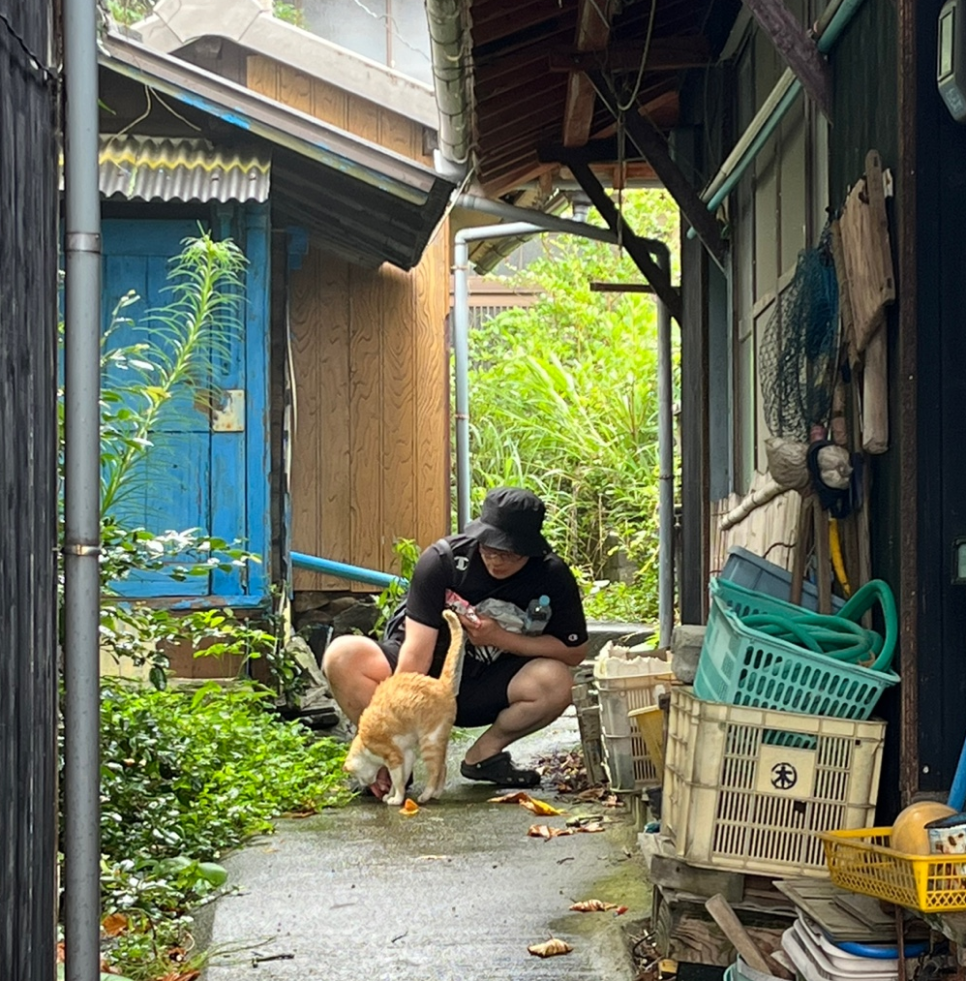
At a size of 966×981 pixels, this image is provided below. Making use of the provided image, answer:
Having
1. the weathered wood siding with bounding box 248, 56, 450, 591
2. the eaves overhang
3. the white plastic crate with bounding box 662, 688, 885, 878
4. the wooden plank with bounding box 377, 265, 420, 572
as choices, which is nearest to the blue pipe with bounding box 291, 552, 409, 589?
the weathered wood siding with bounding box 248, 56, 450, 591

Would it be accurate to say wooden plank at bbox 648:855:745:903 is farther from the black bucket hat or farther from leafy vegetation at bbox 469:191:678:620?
leafy vegetation at bbox 469:191:678:620

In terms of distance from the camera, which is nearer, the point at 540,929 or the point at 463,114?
the point at 540,929

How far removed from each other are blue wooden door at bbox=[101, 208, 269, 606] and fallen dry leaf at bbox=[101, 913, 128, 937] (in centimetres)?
459

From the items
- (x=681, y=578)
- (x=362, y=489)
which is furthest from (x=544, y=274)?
(x=681, y=578)

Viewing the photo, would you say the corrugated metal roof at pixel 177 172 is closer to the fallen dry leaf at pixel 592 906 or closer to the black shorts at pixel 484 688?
the black shorts at pixel 484 688

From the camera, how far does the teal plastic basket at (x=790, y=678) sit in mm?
3814

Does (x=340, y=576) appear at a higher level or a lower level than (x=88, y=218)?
lower

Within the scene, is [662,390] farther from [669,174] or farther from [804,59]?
[804,59]

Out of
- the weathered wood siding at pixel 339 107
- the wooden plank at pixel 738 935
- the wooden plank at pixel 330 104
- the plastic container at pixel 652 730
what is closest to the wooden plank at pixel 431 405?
the weathered wood siding at pixel 339 107

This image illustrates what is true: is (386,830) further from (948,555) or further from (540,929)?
(948,555)

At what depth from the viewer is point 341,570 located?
10742mm

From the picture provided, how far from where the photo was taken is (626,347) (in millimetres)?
16750

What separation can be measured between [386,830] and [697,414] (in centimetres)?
352

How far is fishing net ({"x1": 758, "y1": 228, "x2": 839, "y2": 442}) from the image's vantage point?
14.8 feet
